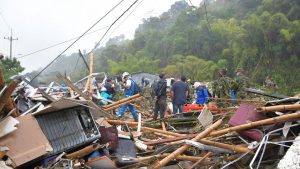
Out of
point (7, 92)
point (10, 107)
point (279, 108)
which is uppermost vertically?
point (7, 92)

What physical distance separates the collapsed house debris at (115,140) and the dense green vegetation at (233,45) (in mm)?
8164

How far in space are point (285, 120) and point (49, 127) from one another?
3.58m

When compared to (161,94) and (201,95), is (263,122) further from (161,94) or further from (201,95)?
(201,95)

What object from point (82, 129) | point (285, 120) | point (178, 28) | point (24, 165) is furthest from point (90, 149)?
point (178, 28)

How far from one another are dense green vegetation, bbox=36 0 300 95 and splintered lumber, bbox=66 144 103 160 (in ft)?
30.3

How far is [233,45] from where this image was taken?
1503 inches

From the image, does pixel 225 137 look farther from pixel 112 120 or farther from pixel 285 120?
pixel 112 120

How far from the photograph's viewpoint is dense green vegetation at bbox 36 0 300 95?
26359 mm

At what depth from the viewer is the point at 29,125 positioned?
17.5 feet

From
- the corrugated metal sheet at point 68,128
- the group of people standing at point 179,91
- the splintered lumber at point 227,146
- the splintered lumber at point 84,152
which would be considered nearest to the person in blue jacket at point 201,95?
the group of people standing at point 179,91

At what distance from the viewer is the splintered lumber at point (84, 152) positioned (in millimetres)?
5559

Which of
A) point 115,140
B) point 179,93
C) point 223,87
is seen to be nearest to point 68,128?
point 115,140

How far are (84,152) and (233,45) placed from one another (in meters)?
34.4

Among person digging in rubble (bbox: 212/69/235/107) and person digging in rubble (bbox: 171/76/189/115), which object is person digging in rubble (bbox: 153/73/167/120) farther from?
person digging in rubble (bbox: 212/69/235/107)
